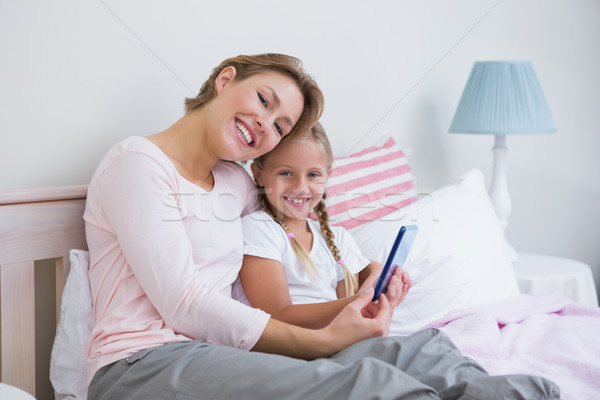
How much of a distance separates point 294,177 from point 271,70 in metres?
0.25

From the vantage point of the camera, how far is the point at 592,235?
9.22 feet

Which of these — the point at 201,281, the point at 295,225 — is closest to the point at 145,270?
the point at 201,281

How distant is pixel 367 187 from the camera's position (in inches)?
70.4

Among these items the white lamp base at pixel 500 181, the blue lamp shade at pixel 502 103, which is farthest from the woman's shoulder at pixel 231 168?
the white lamp base at pixel 500 181

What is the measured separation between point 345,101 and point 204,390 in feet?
4.00

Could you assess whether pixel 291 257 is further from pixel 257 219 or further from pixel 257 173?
pixel 257 173

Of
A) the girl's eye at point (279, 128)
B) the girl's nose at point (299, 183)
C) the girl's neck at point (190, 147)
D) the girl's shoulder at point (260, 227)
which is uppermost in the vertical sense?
the girl's eye at point (279, 128)

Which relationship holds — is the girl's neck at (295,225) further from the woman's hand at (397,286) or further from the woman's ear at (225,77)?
the woman's ear at (225,77)

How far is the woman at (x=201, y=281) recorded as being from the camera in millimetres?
979

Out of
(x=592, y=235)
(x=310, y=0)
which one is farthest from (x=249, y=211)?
(x=592, y=235)

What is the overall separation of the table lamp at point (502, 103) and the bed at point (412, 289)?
309mm

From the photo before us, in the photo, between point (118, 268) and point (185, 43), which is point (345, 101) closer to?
point (185, 43)

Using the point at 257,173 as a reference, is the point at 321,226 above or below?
below

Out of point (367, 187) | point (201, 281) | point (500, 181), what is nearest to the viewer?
point (201, 281)
